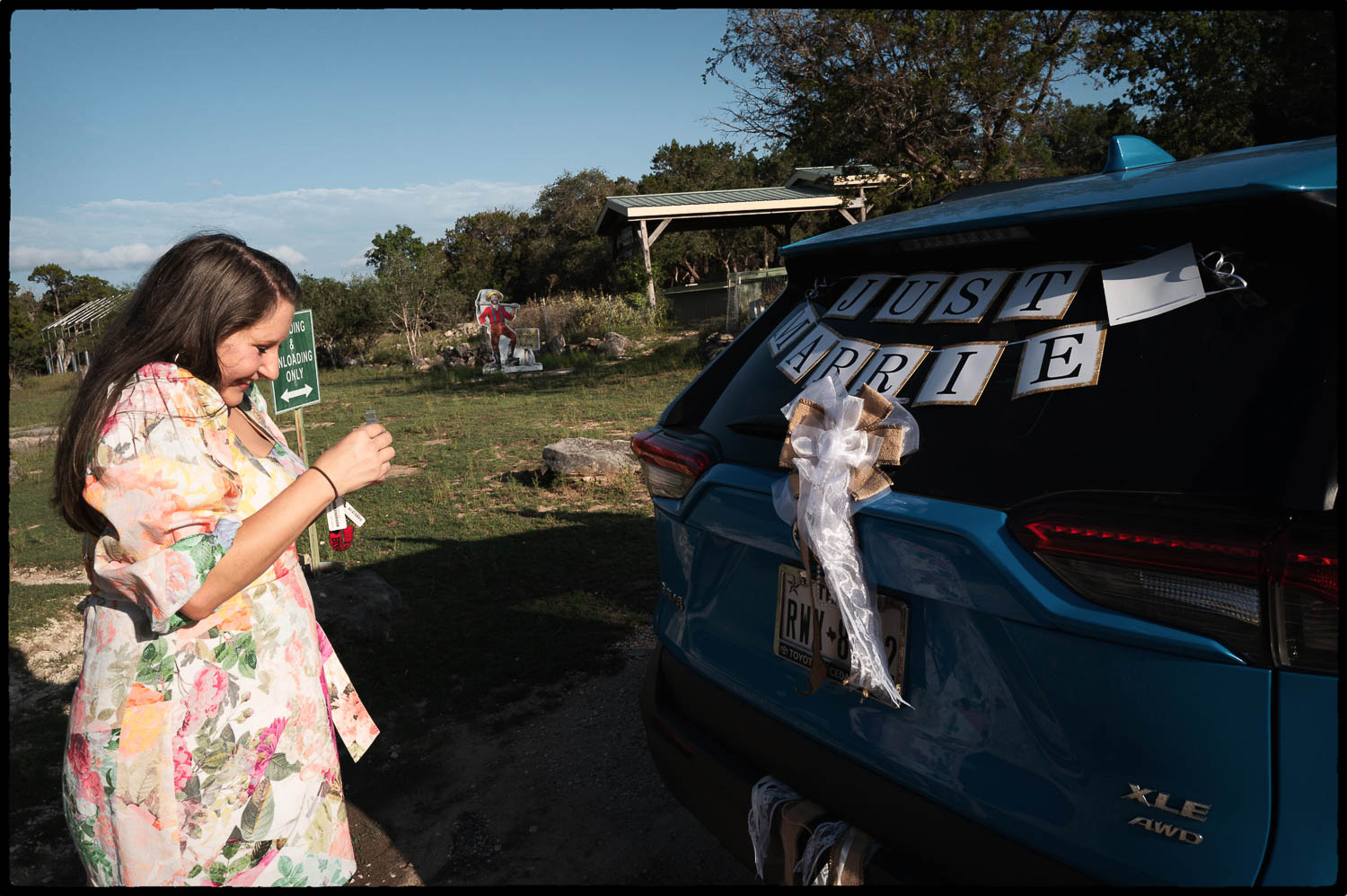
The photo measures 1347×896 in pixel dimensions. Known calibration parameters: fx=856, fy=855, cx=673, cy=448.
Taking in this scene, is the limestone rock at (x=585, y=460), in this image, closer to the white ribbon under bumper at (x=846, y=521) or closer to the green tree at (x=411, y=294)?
the white ribbon under bumper at (x=846, y=521)

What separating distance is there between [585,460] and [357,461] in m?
6.22

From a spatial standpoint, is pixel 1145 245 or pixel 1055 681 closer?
pixel 1055 681

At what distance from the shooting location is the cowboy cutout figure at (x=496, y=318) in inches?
819

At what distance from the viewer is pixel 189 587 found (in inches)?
67.0

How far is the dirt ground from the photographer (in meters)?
2.81

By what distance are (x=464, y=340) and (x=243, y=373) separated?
2585cm

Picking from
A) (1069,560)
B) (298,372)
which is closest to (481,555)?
(298,372)

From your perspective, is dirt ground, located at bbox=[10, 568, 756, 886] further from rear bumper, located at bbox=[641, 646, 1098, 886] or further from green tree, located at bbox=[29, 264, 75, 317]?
green tree, located at bbox=[29, 264, 75, 317]


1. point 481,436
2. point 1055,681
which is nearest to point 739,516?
point 1055,681

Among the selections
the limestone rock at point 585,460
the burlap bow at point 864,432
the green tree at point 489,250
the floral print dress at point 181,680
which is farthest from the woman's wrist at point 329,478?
the green tree at point 489,250

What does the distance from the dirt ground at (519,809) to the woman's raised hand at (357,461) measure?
5.13ft

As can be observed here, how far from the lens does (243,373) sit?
6.41ft

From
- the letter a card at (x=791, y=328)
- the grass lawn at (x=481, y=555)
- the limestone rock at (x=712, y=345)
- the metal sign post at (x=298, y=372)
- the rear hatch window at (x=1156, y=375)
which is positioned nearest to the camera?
the rear hatch window at (x=1156, y=375)

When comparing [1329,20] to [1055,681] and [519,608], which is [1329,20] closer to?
[519,608]
